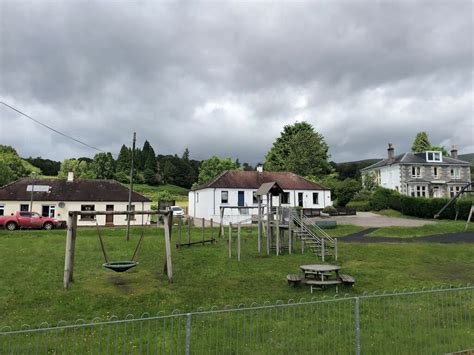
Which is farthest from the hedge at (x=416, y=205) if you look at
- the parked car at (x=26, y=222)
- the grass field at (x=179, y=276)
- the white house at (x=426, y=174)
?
the parked car at (x=26, y=222)

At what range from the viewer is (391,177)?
56125 mm

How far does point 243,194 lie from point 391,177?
93.6 feet

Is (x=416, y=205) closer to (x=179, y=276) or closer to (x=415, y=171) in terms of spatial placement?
(x=415, y=171)

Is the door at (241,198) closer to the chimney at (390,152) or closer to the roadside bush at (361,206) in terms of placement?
the roadside bush at (361,206)

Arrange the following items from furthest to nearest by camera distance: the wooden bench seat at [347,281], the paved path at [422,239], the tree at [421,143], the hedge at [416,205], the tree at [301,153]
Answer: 1. the tree at [421,143]
2. the tree at [301,153]
3. the hedge at [416,205]
4. the paved path at [422,239]
5. the wooden bench seat at [347,281]

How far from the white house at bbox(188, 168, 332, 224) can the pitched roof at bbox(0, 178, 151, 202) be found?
7.22 meters

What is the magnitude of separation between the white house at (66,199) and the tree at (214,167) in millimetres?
44203

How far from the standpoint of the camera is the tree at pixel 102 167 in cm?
9325

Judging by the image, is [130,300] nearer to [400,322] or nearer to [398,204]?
[400,322]

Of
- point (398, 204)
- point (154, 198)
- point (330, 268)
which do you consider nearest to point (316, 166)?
point (398, 204)

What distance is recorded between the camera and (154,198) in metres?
76.9

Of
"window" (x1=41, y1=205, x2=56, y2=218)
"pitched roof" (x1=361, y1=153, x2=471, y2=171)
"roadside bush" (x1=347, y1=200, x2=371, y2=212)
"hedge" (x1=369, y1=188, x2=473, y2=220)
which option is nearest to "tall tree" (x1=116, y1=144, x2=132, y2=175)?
"window" (x1=41, y1=205, x2=56, y2=218)

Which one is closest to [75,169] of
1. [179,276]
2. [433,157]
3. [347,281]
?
[433,157]

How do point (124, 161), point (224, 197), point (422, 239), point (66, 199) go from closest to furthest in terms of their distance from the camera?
point (422, 239), point (66, 199), point (224, 197), point (124, 161)
